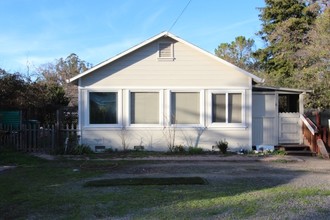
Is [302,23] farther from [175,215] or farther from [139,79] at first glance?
[175,215]

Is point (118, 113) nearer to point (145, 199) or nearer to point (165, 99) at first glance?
point (165, 99)

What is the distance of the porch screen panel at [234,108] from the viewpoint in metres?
18.0

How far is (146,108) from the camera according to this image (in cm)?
1791

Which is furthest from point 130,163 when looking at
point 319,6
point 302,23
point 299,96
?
point 302,23

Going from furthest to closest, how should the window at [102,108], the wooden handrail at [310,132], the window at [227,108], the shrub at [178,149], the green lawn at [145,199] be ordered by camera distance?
the window at [227,108] < the window at [102,108] < the shrub at [178,149] < the wooden handrail at [310,132] < the green lawn at [145,199]

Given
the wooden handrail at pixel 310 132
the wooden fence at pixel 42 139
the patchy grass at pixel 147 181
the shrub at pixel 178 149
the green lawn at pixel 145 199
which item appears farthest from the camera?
the shrub at pixel 178 149

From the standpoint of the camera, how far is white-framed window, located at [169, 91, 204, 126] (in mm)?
17938

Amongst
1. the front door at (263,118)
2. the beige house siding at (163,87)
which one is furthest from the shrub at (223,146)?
the front door at (263,118)

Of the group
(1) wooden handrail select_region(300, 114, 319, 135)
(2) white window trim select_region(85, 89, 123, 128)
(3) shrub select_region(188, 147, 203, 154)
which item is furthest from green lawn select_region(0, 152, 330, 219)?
(1) wooden handrail select_region(300, 114, 319, 135)

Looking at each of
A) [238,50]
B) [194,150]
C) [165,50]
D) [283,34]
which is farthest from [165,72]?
[238,50]

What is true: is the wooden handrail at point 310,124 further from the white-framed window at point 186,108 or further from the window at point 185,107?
the window at point 185,107

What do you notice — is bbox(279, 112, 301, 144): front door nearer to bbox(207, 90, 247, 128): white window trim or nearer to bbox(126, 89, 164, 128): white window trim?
bbox(207, 90, 247, 128): white window trim

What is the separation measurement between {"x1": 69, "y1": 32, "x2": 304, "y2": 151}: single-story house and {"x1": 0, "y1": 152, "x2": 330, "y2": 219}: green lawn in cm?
663

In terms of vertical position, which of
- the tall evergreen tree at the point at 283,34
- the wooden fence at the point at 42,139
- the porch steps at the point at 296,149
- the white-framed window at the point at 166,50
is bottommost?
the porch steps at the point at 296,149
